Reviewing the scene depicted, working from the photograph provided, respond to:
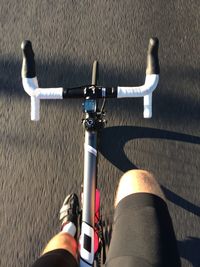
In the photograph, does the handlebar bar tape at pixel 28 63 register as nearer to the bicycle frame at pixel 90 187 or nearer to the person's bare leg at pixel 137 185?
the bicycle frame at pixel 90 187

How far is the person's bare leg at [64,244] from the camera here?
142cm

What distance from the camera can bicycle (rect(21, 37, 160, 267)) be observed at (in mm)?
1353

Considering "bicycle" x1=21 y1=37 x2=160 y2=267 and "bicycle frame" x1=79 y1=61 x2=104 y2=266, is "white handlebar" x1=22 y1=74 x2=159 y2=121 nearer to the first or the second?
"bicycle" x1=21 y1=37 x2=160 y2=267

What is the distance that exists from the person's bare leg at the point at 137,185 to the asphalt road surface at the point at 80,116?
468 millimetres

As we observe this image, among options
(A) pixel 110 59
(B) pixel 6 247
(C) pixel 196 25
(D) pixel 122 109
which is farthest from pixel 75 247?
(C) pixel 196 25

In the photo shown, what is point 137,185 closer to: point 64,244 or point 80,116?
point 64,244

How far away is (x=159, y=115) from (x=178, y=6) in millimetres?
818

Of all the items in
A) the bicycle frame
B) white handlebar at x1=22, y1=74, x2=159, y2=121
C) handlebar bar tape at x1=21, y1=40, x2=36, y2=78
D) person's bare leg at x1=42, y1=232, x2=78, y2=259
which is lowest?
person's bare leg at x1=42, y1=232, x2=78, y2=259

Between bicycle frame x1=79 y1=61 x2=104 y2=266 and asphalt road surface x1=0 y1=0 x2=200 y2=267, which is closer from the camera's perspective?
bicycle frame x1=79 y1=61 x2=104 y2=266

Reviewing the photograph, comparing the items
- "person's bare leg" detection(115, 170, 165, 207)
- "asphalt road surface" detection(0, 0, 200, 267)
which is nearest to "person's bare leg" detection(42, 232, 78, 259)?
"person's bare leg" detection(115, 170, 165, 207)

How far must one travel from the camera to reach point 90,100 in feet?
4.63

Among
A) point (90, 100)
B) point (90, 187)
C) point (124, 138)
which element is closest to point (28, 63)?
point (90, 100)

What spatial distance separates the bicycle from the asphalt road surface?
51cm

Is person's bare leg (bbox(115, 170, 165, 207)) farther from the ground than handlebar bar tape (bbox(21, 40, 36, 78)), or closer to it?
closer to it
